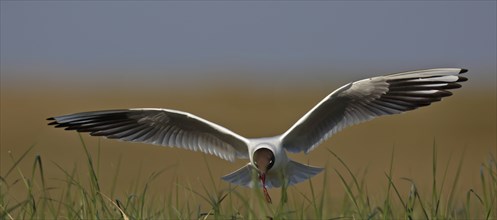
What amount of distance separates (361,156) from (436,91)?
1037cm

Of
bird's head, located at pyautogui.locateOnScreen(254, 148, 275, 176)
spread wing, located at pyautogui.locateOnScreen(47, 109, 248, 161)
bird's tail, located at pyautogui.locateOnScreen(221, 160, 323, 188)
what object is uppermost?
spread wing, located at pyautogui.locateOnScreen(47, 109, 248, 161)

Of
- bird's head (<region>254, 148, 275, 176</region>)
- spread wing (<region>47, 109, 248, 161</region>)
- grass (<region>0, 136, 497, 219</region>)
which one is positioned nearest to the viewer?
grass (<region>0, 136, 497, 219</region>)

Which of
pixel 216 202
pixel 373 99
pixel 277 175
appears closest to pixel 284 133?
pixel 277 175

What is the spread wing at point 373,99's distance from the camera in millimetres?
5667

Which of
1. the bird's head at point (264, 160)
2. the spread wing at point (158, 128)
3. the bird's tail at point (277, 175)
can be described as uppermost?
the spread wing at point (158, 128)

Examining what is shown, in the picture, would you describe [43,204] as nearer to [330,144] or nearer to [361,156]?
[361,156]

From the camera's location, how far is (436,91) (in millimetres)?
5691

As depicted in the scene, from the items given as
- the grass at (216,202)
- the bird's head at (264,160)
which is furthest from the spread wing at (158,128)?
the grass at (216,202)

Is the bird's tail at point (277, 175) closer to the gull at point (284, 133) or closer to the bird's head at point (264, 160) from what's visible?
the gull at point (284, 133)

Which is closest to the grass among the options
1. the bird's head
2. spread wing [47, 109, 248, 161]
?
the bird's head

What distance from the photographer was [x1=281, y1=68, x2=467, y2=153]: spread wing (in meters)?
5.67

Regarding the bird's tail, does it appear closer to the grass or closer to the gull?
A: the gull

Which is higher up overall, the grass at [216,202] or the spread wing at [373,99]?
the spread wing at [373,99]

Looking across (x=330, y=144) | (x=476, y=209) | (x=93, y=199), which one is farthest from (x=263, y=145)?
(x=330, y=144)
